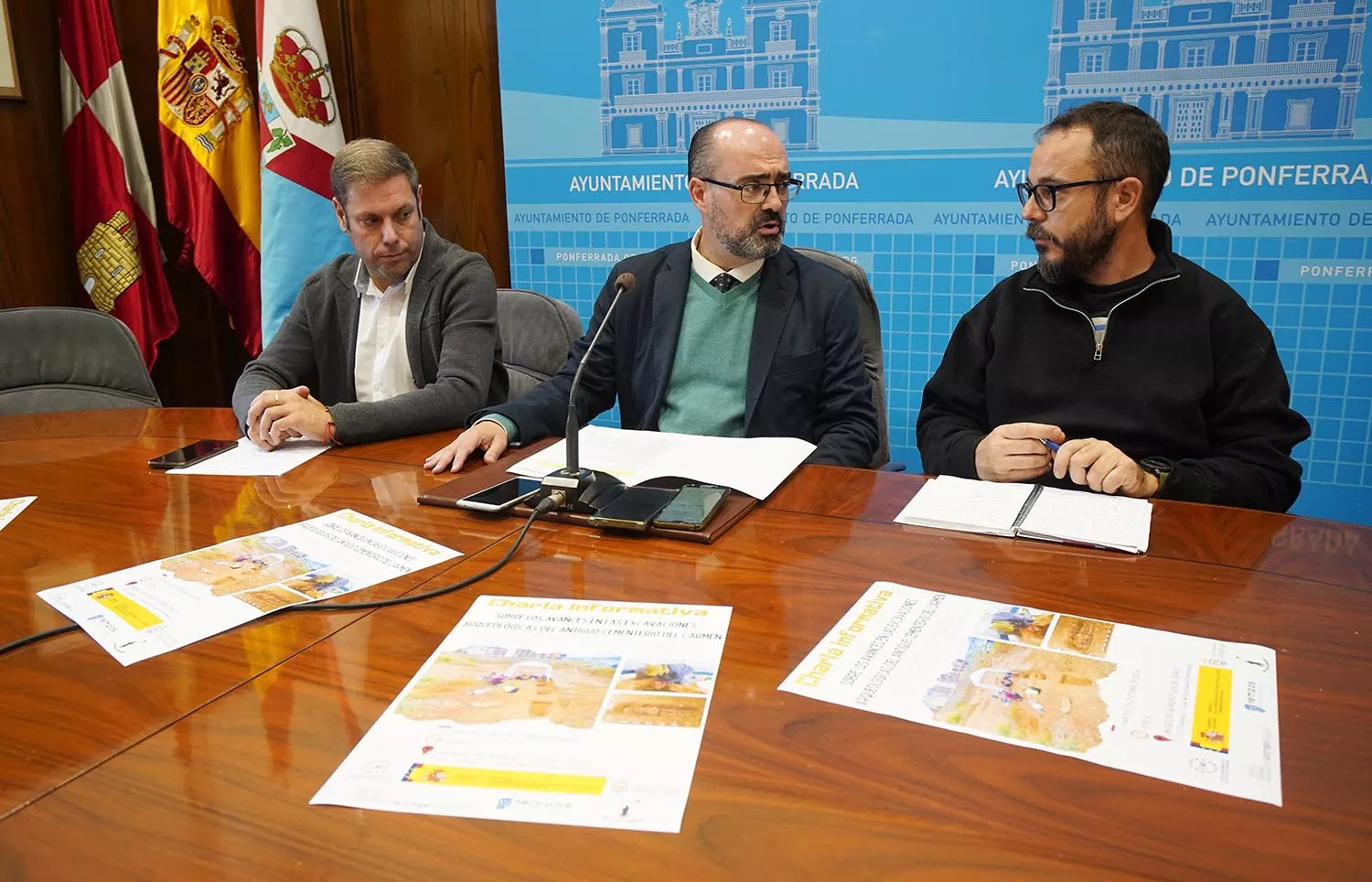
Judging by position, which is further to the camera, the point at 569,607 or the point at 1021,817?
the point at 569,607

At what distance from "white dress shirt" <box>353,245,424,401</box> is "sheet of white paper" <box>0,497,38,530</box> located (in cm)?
88

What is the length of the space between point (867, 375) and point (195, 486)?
1307 mm

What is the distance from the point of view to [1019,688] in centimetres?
87

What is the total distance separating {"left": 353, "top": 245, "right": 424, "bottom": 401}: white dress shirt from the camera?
2.30 meters

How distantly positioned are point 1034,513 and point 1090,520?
2.8 inches

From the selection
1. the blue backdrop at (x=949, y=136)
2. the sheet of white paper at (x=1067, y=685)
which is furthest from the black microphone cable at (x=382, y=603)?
the blue backdrop at (x=949, y=136)

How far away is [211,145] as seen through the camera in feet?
10.8

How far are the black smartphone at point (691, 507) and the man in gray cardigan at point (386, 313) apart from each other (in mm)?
801

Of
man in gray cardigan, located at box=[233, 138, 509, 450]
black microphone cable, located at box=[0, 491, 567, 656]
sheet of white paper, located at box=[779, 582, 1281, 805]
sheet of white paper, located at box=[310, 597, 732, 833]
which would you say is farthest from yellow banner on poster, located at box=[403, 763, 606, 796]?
man in gray cardigan, located at box=[233, 138, 509, 450]

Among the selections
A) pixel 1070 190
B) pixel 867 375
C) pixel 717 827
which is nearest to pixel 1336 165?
pixel 1070 190

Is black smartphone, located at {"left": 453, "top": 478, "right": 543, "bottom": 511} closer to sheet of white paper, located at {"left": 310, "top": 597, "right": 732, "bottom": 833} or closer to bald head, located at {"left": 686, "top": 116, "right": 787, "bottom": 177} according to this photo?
sheet of white paper, located at {"left": 310, "top": 597, "right": 732, "bottom": 833}

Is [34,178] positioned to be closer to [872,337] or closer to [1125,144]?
[872,337]

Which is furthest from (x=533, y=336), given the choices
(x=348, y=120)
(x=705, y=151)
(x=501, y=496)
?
(x=348, y=120)

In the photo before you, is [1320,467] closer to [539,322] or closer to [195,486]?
[539,322]
